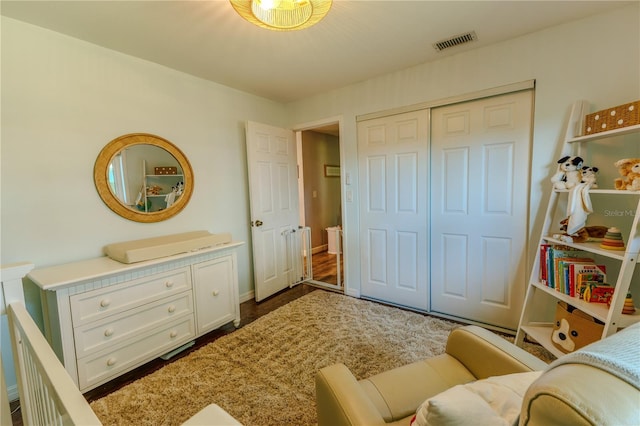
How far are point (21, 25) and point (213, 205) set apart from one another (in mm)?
1735

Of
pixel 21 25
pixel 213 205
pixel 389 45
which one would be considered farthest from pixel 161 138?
pixel 389 45

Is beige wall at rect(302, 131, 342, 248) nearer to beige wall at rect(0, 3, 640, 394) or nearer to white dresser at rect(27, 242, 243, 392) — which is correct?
beige wall at rect(0, 3, 640, 394)

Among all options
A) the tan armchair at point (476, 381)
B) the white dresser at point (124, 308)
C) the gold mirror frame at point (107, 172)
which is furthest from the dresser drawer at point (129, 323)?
the tan armchair at point (476, 381)

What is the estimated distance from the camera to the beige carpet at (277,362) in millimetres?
1550

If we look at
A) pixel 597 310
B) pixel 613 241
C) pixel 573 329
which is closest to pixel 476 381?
pixel 597 310

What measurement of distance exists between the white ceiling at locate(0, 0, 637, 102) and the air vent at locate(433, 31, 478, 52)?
0.05 metres

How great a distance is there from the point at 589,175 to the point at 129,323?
3.14 metres

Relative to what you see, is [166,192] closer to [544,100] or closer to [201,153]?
[201,153]

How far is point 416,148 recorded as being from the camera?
101 inches

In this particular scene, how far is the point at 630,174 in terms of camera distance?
1.47 metres

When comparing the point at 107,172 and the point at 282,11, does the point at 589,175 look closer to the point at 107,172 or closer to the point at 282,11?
the point at 282,11

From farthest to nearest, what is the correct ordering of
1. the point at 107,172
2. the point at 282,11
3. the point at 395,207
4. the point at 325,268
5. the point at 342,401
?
the point at 325,268
the point at 395,207
the point at 107,172
the point at 282,11
the point at 342,401

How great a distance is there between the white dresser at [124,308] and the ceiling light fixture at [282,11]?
165 cm

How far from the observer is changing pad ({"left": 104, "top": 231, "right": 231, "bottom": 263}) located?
6.06ft
